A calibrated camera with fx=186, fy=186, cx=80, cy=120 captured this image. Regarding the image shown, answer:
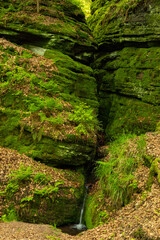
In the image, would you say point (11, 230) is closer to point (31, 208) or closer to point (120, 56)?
point (31, 208)

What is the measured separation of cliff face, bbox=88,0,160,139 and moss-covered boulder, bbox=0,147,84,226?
5.39m

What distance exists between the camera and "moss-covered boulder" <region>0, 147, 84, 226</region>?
589 centimetres

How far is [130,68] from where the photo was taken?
11758 millimetres

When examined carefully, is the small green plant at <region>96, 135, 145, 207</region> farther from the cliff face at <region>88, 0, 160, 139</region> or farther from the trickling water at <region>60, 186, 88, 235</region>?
the cliff face at <region>88, 0, 160, 139</region>

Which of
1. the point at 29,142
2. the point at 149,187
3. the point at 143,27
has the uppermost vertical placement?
the point at 143,27

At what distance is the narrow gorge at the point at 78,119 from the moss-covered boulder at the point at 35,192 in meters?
0.03

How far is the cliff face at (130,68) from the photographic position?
1058 centimetres

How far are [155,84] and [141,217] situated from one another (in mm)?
8065

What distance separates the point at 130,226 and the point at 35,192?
327 cm

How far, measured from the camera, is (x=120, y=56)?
1275cm

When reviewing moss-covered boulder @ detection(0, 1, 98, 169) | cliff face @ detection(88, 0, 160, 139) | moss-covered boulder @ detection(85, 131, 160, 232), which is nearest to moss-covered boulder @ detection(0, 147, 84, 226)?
moss-covered boulder @ detection(0, 1, 98, 169)

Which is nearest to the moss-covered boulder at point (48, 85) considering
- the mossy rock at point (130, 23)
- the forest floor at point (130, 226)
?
the mossy rock at point (130, 23)

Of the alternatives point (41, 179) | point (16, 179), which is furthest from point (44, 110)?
point (16, 179)

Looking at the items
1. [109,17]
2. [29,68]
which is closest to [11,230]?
[29,68]
